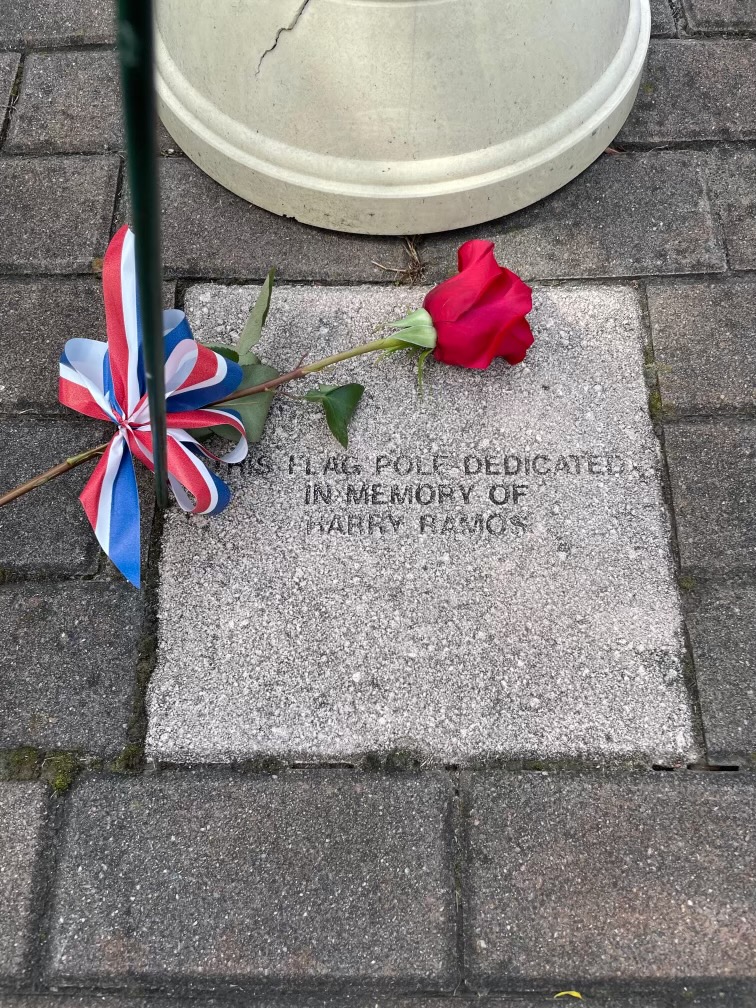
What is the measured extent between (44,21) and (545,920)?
98.5 inches

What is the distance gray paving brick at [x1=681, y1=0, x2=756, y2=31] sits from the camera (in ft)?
7.75

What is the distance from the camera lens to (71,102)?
226 centimetres

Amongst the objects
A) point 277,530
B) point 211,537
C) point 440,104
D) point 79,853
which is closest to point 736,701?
point 277,530

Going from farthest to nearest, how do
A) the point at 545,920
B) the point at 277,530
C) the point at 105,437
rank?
the point at 105,437
the point at 277,530
the point at 545,920

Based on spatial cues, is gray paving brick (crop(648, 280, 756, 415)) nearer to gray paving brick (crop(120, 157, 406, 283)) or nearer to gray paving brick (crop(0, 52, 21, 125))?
gray paving brick (crop(120, 157, 406, 283))

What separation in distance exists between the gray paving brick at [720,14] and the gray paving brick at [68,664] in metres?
2.08

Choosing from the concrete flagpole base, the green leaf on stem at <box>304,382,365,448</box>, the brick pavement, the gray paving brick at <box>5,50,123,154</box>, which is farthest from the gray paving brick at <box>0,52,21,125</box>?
the green leaf on stem at <box>304,382,365,448</box>

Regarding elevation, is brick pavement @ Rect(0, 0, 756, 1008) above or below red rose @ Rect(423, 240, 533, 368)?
below

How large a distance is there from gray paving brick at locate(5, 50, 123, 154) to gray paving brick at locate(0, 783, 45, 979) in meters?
1.52

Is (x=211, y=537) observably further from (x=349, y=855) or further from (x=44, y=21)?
(x=44, y=21)

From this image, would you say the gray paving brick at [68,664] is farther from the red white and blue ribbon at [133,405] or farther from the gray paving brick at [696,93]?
the gray paving brick at [696,93]

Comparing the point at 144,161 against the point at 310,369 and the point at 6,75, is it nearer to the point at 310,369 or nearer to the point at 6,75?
the point at 310,369

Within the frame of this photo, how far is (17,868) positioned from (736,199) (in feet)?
6.64

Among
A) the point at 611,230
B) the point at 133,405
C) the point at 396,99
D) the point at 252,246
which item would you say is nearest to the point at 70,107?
the point at 252,246
